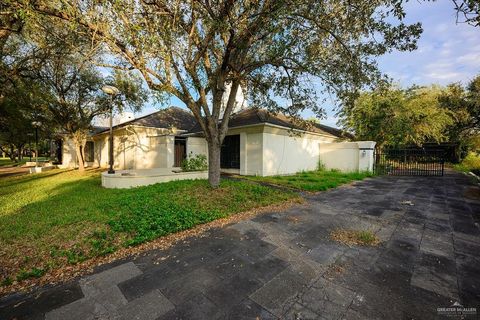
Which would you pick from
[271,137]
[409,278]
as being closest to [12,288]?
[409,278]

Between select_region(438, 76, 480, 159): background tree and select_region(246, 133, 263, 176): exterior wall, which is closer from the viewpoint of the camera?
select_region(246, 133, 263, 176): exterior wall

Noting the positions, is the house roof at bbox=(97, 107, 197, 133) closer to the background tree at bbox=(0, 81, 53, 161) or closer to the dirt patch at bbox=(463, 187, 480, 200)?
the background tree at bbox=(0, 81, 53, 161)

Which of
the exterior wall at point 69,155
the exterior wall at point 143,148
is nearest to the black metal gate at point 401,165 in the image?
the exterior wall at point 143,148

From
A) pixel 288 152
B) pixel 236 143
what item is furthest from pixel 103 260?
pixel 288 152

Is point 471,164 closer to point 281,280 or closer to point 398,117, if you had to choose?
point 398,117

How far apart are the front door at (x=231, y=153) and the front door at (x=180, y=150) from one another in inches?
110

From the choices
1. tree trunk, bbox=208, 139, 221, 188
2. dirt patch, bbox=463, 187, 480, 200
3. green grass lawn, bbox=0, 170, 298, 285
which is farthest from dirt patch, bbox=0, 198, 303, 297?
dirt patch, bbox=463, 187, 480, 200

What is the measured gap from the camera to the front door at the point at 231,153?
43.5ft

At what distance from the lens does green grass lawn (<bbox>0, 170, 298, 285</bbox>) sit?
3.30m

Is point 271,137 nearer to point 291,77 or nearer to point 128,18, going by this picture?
point 291,77

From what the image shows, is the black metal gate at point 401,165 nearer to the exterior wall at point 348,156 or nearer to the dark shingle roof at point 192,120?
the exterior wall at point 348,156

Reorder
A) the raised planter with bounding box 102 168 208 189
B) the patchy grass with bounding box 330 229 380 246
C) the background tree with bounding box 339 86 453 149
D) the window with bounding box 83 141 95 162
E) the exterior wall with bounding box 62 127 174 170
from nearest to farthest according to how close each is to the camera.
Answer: the patchy grass with bounding box 330 229 380 246 → the raised planter with bounding box 102 168 208 189 → the exterior wall with bounding box 62 127 174 170 → the background tree with bounding box 339 86 453 149 → the window with bounding box 83 141 95 162

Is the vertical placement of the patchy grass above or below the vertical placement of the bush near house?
below

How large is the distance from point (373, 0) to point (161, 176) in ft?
30.8
